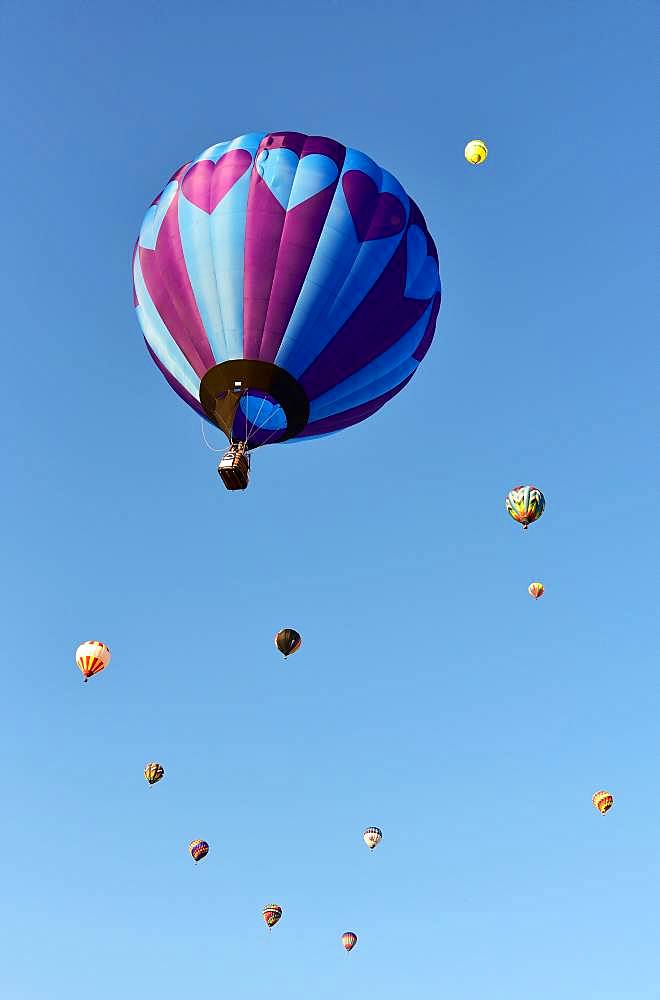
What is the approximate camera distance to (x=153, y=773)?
27.8 meters

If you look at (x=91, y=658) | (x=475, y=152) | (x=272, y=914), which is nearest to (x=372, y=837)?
(x=272, y=914)

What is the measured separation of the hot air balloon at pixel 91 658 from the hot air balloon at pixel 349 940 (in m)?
14.6

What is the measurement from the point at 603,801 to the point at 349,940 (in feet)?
32.1

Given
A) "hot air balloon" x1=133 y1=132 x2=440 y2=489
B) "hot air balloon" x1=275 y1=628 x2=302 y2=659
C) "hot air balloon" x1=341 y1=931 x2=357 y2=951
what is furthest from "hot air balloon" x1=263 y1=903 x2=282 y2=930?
"hot air balloon" x1=133 y1=132 x2=440 y2=489

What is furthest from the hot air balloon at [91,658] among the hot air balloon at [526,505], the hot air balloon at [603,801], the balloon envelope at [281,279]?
the hot air balloon at [603,801]

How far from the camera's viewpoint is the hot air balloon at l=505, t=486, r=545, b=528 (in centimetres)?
2480

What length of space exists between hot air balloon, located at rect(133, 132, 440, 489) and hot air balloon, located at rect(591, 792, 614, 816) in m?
17.5

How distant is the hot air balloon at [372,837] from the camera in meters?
30.7

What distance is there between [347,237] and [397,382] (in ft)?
11.6

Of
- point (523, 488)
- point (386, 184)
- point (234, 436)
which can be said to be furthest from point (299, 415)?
point (523, 488)

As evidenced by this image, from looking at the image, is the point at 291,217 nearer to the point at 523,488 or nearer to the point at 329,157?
the point at 329,157

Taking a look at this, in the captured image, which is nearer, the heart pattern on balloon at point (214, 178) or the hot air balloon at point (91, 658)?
the heart pattern on balloon at point (214, 178)

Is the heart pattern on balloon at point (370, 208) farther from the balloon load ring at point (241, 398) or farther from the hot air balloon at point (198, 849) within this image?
the hot air balloon at point (198, 849)

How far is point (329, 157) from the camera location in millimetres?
18672
